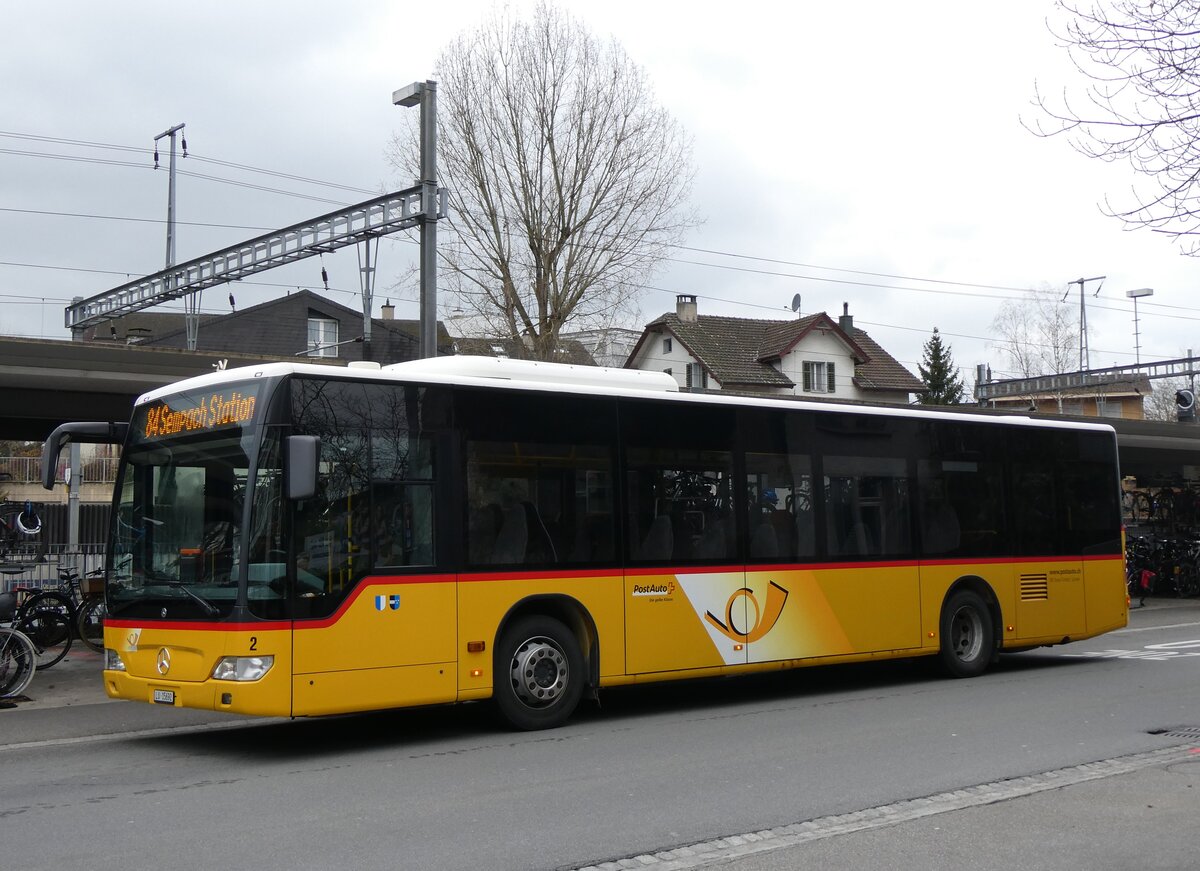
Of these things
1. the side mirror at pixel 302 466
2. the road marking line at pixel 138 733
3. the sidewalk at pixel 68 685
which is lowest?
the road marking line at pixel 138 733

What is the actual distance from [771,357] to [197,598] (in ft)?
183

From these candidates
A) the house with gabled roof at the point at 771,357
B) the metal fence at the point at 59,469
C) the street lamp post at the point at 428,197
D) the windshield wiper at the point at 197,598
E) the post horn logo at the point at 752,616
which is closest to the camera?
the windshield wiper at the point at 197,598

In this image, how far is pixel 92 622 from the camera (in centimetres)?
1839

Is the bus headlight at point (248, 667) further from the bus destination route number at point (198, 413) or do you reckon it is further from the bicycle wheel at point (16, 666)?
the bicycle wheel at point (16, 666)

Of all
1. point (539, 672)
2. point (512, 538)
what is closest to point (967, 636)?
point (539, 672)

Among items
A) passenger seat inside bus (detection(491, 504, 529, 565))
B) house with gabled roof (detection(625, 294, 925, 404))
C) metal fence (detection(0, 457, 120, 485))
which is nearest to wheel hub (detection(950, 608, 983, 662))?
passenger seat inside bus (detection(491, 504, 529, 565))

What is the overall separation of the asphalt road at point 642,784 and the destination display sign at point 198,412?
257 centimetres

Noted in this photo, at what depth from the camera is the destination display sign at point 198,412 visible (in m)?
10.1

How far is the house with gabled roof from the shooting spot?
63.3 m

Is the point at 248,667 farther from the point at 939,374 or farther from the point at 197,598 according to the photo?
the point at 939,374

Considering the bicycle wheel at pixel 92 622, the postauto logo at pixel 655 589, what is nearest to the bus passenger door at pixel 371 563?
the postauto logo at pixel 655 589

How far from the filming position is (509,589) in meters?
11.0

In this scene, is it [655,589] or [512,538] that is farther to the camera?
[655,589]

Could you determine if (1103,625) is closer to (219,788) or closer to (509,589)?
(509,589)
